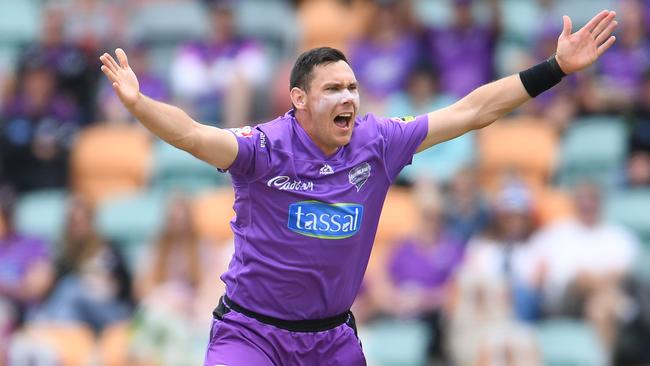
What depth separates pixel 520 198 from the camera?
1177 cm

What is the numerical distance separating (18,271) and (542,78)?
6.56 meters

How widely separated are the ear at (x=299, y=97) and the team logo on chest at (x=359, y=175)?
1.33ft

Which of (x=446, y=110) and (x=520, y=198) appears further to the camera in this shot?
(x=520, y=198)

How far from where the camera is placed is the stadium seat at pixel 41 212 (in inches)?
523

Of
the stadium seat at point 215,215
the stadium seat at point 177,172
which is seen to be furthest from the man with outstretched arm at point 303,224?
the stadium seat at point 177,172

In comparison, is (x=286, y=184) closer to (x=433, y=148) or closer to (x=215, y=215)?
(x=215, y=215)

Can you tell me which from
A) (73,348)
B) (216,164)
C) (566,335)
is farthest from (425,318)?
(216,164)

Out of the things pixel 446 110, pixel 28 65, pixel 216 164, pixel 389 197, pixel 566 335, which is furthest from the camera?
pixel 28 65

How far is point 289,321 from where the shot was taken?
7.07 m

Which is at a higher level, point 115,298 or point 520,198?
point 520,198

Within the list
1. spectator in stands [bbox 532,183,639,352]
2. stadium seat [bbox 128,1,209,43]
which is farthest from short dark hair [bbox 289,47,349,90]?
stadium seat [bbox 128,1,209,43]

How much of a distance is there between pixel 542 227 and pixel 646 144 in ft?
4.40

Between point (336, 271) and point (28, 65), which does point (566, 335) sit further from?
point (28, 65)

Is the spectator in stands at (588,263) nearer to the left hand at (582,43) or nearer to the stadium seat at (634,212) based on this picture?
the stadium seat at (634,212)
